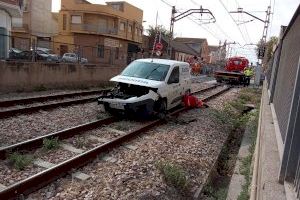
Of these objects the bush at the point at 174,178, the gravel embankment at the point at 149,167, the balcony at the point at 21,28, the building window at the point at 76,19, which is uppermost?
the building window at the point at 76,19

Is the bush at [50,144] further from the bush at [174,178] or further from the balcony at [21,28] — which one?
the balcony at [21,28]

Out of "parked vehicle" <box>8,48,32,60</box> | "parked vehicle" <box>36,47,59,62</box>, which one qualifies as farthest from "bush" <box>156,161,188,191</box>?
"parked vehicle" <box>36,47,59,62</box>

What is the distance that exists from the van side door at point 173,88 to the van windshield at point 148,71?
32cm

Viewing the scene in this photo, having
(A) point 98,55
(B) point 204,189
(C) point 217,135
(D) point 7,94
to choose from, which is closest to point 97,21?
(A) point 98,55

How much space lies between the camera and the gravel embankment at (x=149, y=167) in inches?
212

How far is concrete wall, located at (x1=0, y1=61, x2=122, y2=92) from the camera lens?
50.1 feet

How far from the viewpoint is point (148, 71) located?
12.0m

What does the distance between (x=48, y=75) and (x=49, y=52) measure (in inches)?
171

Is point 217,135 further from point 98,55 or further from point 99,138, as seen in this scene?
point 98,55

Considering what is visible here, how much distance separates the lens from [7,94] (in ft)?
48.1

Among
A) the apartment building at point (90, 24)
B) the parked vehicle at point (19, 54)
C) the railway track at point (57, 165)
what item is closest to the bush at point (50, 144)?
the railway track at point (57, 165)

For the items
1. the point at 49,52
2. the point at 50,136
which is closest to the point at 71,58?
the point at 49,52

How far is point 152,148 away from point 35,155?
255 centimetres

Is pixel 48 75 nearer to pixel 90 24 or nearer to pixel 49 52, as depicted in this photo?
pixel 49 52
